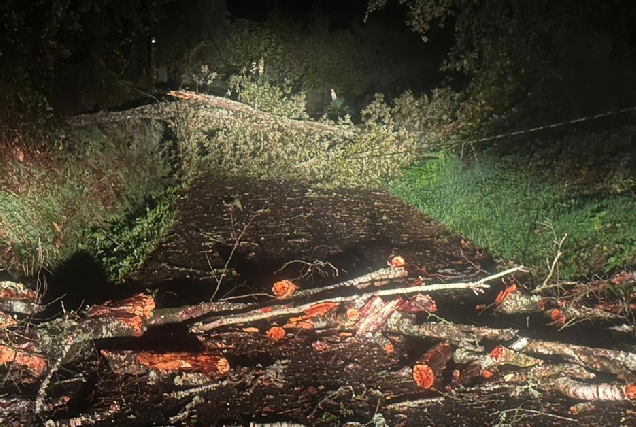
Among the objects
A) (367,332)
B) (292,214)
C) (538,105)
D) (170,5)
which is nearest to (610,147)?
(538,105)

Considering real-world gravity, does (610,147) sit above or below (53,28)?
below

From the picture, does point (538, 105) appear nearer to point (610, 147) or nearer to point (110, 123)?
point (610, 147)

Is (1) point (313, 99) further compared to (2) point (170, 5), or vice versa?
(1) point (313, 99)

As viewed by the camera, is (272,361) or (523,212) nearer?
(272,361)

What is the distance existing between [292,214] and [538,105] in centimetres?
487

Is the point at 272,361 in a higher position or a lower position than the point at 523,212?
lower

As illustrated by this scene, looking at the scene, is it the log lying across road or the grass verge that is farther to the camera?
the grass verge

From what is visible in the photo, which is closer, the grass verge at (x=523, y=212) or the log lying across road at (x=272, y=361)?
the log lying across road at (x=272, y=361)

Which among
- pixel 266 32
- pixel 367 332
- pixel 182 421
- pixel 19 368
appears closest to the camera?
pixel 182 421

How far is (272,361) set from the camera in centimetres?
449

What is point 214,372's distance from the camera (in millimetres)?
4223

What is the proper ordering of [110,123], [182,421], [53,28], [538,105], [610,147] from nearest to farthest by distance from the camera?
[182,421], [53,28], [110,123], [610,147], [538,105]

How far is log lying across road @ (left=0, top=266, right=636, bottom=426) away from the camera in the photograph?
394 cm

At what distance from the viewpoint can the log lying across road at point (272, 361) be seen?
3938mm
